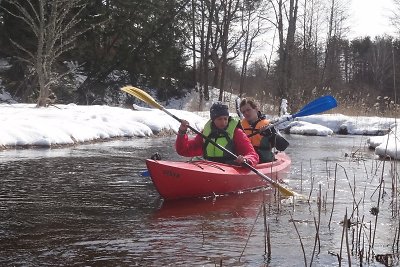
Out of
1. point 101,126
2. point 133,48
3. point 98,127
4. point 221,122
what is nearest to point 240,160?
point 221,122

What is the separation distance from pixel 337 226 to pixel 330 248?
2.35 feet

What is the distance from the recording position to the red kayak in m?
5.27

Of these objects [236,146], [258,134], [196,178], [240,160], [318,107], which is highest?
[318,107]

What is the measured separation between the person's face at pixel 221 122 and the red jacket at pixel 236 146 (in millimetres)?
153

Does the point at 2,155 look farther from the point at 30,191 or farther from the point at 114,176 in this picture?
the point at 30,191

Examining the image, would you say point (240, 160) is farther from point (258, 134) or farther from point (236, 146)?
point (258, 134)

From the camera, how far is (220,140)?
20.4ft

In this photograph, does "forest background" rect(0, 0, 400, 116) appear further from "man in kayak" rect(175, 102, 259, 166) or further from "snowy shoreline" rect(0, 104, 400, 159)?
"man in kayak" rect(175, 102, 259, 166)

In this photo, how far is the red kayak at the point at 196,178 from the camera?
5266 mm

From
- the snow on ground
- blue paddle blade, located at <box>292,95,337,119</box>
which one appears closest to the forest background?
the snow on ground

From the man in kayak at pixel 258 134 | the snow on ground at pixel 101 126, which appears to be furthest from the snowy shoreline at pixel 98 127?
the man in kayak at pixel 258 134

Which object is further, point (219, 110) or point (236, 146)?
point (236, 146)

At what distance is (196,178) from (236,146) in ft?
2.96

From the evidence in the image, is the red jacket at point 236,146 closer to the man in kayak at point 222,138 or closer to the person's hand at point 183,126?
the man in kayak at point 222,138
